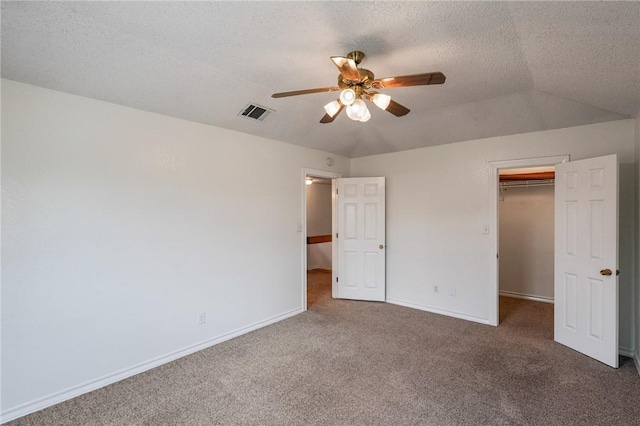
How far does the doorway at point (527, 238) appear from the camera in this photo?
4.91m

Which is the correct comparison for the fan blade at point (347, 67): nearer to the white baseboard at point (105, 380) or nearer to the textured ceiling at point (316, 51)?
the textured ceiling at point (316, 51)

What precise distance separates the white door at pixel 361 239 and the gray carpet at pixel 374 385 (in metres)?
1.28

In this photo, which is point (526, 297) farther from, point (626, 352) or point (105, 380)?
point (105, 380)

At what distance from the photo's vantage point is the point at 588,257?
3.10m

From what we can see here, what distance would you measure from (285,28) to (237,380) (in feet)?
9.18

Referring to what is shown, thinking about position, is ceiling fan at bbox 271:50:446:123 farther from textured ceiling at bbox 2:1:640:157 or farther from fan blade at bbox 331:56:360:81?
textured ceiling at bbox 2:1:640:157

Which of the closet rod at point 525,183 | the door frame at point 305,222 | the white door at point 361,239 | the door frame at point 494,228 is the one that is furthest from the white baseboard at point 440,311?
the closet rod at point 525,183

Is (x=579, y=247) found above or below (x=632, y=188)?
below

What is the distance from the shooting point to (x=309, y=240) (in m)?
7.35

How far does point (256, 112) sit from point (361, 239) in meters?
2.65

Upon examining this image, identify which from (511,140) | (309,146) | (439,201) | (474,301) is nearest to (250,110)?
(309,146)

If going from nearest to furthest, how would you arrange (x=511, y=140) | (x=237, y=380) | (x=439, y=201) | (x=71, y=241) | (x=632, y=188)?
(x=71, y=241) → (x=237, y=380) → (x=632, y=188) → (x=511, y=140) → (x=439, y=201)

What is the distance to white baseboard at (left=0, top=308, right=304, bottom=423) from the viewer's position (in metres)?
2.24

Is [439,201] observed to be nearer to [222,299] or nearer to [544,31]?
[544,31]
